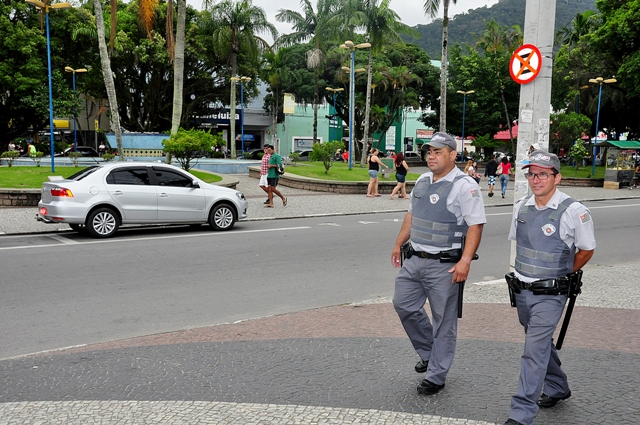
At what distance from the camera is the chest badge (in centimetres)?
370

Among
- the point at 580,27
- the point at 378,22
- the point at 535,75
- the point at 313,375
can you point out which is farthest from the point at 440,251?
the point at 580,27

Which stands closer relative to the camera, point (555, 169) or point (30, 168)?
point (555, 169)

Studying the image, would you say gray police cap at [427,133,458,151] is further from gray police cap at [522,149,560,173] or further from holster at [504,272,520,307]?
holster at [504,272,520,307]

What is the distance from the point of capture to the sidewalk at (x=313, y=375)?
387cm

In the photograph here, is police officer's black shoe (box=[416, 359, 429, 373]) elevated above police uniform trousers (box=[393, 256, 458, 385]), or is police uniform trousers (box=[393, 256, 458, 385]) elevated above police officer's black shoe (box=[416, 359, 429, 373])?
police uniform trousers (box=[393, 256, 458, 385])

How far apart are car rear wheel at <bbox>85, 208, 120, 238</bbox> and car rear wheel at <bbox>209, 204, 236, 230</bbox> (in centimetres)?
197

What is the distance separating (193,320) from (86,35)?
37415 mm

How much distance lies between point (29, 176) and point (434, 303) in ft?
63.7

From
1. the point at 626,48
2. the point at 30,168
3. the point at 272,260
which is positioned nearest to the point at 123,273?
the point at 272,260

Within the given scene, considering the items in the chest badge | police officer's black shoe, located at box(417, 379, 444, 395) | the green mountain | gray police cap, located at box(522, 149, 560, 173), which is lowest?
police officer's black shoe, located at box(417, 379, 444, 395)

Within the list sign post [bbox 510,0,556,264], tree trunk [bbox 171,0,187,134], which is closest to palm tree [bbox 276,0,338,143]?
tree trunk [bbox 171,0,187,134]

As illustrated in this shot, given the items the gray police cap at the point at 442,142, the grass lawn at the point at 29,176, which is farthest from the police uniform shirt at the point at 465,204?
the grass lawn at the point at 29,176

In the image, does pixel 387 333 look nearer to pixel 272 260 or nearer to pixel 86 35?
pixel 272 260

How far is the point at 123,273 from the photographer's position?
8.41m
